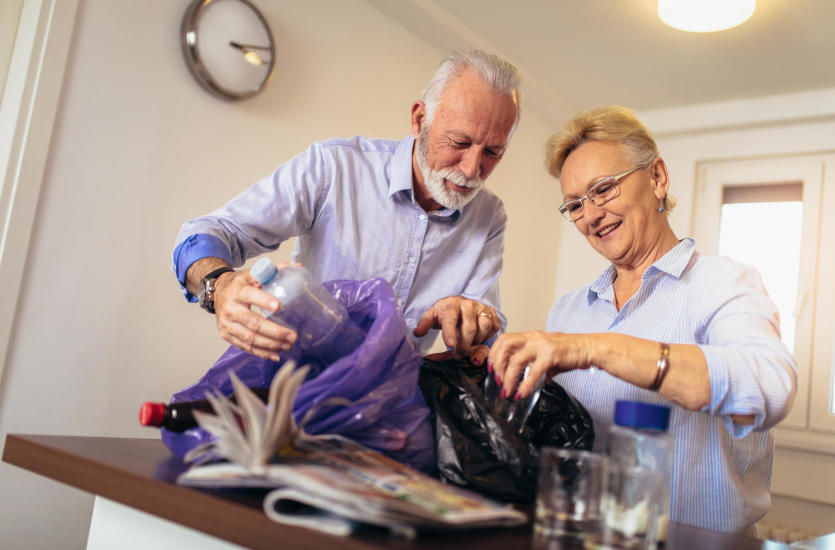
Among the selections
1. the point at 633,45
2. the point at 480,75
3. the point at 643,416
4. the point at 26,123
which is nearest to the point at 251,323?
the point at 643,416

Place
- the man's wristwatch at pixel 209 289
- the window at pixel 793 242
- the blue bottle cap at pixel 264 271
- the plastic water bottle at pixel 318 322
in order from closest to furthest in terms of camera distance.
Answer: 1. the blue bottle cap at pixel 264 271
2. the plastic water bottle at pixel 318 322
3. the man's wristwatch at pixel 209 289
4. the window at pixel 793 242

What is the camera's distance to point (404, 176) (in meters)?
1.61

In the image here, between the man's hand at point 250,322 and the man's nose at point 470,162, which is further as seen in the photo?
the man's nose at point 470,162

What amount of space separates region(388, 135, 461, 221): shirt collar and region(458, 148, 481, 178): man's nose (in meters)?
0.15

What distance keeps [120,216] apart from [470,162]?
4.28 feet

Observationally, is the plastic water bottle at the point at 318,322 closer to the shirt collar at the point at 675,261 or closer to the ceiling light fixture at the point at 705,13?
the shirt collar at the point at 675,261

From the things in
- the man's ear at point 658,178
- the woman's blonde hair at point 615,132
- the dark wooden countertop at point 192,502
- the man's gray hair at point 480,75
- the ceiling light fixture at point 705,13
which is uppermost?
the ceiling light fixture at point 705,13

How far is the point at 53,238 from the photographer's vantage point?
2072 millimetres

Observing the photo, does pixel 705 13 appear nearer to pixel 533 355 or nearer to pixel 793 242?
pixel 793 242

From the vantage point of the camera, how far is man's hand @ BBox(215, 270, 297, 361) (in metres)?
0.91

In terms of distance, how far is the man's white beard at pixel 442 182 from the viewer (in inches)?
60.5

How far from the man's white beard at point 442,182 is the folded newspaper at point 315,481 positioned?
34.7 inches

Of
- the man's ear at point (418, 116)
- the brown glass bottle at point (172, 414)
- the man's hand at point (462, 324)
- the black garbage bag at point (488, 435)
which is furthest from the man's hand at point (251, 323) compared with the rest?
the man's ear at point (418, 116)

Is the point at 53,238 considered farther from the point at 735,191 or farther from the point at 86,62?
the point at 735,191
